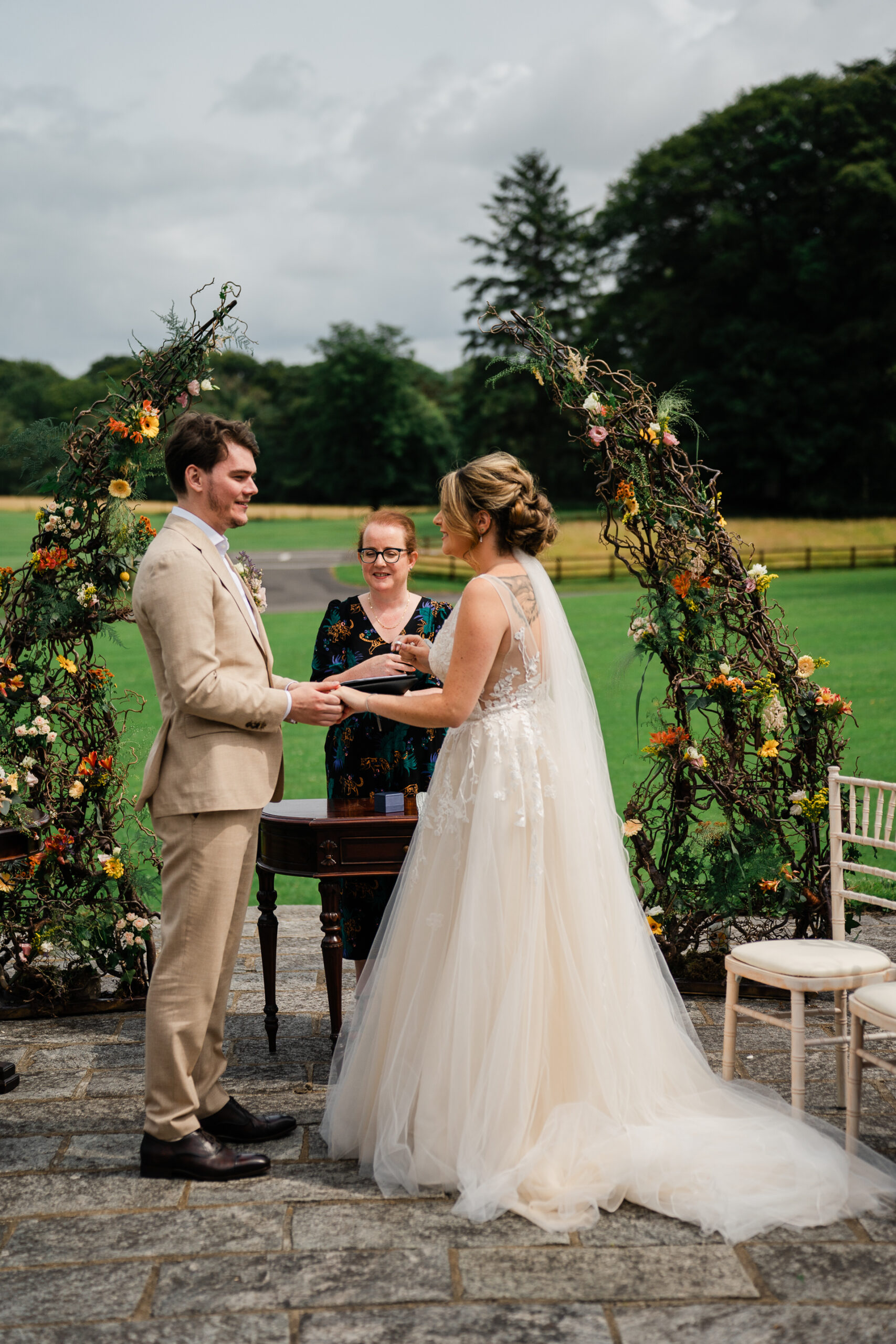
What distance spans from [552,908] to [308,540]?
50713 millimetres

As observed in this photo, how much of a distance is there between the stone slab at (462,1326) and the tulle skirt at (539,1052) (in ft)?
1.38

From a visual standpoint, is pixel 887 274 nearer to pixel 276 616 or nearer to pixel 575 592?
pixel 575 592

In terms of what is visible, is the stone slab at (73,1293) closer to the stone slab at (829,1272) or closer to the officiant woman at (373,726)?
the stone slab at (829,1272)

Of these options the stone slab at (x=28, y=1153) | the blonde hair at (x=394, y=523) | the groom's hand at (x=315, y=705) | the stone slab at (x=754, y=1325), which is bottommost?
the stone slab at (x=28, y=1153)

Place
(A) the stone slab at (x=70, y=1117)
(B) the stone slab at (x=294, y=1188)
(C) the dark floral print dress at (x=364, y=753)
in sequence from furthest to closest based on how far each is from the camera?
(C) the dark floral print dress at (x=364, y=753), (A) the stone slab at (x=70, y=1117), (B) the stone slab at (x=294, y=1188)

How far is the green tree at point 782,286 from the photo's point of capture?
145 feet

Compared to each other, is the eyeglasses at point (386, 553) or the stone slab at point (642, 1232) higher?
the eyeglasses at point (386, 553)

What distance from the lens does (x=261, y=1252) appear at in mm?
3258

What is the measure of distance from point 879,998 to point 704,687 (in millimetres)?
2269

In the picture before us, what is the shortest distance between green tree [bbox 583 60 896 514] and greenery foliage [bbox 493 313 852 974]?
1519 inches

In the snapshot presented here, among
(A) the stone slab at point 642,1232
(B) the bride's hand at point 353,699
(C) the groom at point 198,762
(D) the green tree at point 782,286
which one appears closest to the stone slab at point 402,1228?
(A) the stone slab at point 642,1232

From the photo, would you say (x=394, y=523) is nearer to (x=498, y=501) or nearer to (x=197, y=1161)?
(x=498, y=501)

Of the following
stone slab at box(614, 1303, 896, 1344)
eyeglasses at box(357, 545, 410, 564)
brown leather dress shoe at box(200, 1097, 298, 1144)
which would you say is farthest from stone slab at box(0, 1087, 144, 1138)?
eyeglasses at box(357, 545, 410, 564)

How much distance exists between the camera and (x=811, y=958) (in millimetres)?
4020
